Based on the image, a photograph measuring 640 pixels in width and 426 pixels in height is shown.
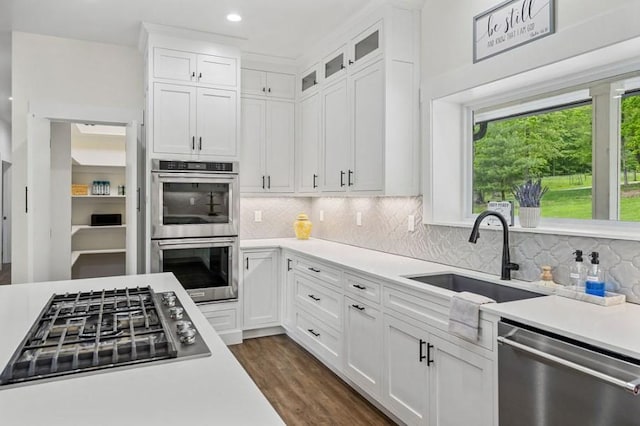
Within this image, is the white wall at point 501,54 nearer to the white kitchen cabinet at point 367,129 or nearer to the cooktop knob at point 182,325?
the white kitchen cabinet at point 367,129

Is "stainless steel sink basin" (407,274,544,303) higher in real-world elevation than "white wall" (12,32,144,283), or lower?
lower

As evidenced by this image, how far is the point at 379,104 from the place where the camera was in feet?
10.4

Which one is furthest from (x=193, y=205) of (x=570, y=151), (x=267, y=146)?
(x=570, y=151)

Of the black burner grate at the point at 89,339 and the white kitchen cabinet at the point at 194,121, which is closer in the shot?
the black burner grate at the point at 89,339

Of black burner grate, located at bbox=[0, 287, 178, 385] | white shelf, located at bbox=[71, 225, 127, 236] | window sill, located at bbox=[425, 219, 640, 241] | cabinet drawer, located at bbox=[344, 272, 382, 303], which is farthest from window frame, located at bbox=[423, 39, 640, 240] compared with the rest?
white shelf, located at bbox=[71, 225, 127, 236]

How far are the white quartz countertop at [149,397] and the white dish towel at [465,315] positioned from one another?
1.14 metres

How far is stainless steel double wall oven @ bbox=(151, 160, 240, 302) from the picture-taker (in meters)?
3.70

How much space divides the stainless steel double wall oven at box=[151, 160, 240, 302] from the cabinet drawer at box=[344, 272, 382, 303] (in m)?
1.41

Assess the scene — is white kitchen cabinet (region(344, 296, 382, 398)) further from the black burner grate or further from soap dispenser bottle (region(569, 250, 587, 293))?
the black burner grate

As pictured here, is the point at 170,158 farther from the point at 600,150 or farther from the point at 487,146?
the point at 600,150

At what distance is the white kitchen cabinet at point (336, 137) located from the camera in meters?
3.65

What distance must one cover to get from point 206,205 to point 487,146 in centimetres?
242

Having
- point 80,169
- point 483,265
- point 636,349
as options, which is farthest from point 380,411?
point 80,169

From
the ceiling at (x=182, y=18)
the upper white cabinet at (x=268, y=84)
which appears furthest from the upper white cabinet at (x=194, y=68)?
the upper white cabinet at (x=268, y=84)
